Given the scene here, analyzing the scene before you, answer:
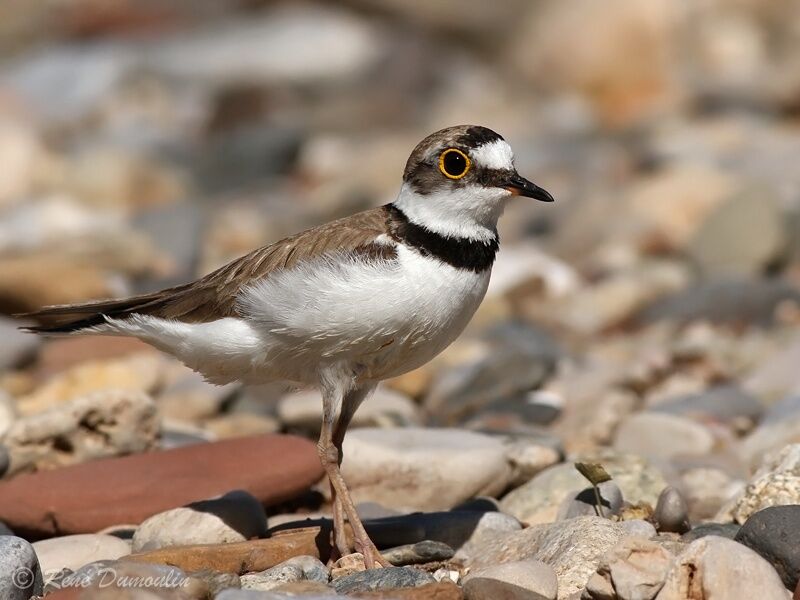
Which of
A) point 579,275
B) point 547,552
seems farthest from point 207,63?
point 547,552

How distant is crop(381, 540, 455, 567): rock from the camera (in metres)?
5.17

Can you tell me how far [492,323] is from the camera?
10.0 metres

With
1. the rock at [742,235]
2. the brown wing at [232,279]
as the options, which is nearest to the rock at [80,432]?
the brown wing at [232,279]

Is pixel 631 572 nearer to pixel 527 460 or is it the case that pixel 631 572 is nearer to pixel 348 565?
pixel 348 565

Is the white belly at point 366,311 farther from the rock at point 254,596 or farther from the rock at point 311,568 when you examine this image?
the rock at point 254,596

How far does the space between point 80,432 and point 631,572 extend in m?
3.19

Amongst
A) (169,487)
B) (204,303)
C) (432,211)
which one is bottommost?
(169,487)

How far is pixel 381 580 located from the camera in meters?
4.68

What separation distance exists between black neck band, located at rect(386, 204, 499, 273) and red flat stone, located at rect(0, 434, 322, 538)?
1.39m

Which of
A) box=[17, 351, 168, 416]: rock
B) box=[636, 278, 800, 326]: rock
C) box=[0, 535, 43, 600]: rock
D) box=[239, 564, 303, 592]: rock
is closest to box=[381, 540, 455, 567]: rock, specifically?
box=[239, 564, 303, 592]: rock

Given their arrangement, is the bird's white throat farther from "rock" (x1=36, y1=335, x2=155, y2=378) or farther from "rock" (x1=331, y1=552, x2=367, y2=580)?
"rock" (x1=36, y1=335, x2=155, y2=378)

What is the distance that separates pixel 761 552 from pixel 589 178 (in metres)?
10.4

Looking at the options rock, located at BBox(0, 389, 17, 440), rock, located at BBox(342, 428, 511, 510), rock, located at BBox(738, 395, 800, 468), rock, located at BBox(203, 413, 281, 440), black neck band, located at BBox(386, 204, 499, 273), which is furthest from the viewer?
rock, located at BBox(203, 413, 281, 440)

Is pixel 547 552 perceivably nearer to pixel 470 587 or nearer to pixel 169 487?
pixel 470 587
